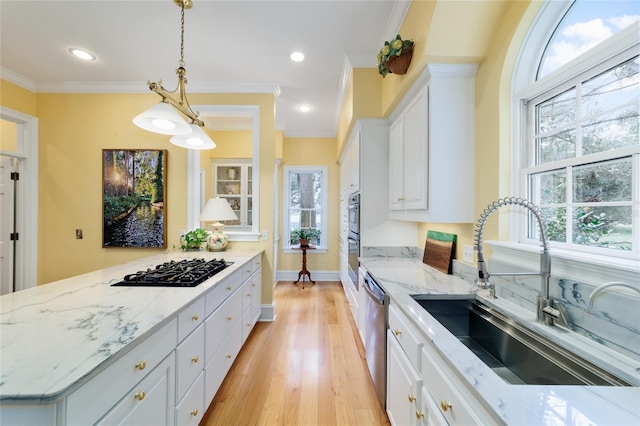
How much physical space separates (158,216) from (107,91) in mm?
1664

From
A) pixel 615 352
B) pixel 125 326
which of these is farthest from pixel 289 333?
pixel 615 352

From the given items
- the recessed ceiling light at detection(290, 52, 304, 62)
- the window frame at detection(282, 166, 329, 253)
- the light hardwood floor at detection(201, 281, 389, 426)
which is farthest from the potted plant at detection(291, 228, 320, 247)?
the recessed ceiling light at detection(290, 52, 304, 62)

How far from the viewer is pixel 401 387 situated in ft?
4.17

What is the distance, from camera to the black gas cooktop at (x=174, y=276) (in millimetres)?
1531

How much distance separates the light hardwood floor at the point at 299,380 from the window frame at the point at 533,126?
4.70 ft

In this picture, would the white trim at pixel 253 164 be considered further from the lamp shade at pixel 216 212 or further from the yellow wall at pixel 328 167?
the yellow wall at pixel 328 167

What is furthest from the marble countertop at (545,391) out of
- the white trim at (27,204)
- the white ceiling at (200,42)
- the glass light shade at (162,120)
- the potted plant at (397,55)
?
the white trim at (27,204)

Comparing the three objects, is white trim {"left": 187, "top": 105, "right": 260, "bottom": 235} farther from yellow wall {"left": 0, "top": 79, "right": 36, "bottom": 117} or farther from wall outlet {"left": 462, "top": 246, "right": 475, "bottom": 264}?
wall outlet {"left": 462, "top": 246, "right": 475, "bottom": 264}

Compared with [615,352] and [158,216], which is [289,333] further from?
[615,352]

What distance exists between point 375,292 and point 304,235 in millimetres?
3029

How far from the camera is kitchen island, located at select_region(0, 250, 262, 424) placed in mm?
669

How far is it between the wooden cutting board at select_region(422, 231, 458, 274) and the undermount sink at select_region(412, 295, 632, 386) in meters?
0.53

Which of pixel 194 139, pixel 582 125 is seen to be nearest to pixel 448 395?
pixel 582 125

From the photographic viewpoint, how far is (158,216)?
3039 millimetres
